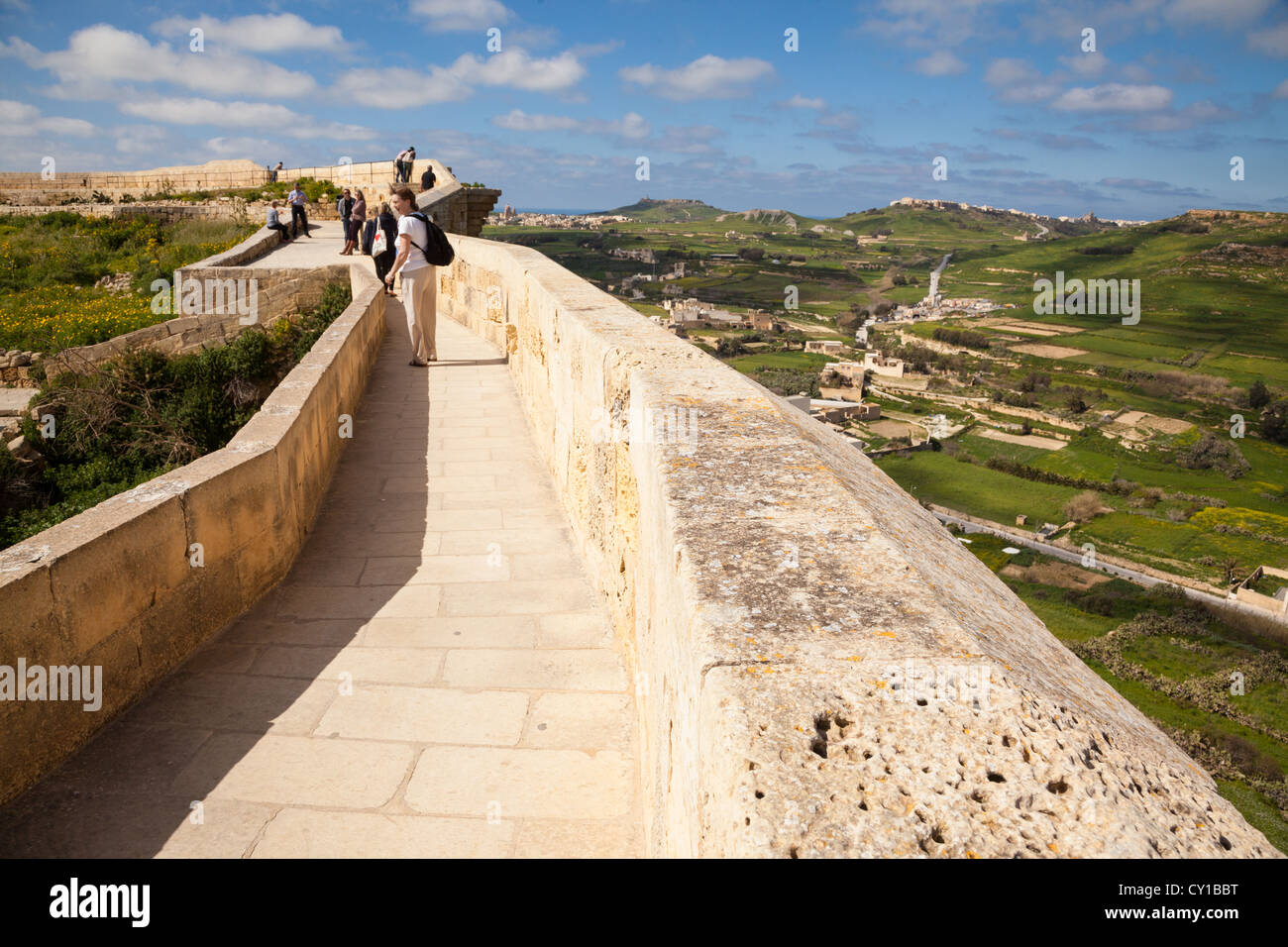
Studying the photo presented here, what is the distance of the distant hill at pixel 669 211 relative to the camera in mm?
133500

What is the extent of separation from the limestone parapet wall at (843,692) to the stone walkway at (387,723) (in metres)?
0.37

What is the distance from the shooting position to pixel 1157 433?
40281mm

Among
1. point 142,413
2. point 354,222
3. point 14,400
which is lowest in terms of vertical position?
point 142,413

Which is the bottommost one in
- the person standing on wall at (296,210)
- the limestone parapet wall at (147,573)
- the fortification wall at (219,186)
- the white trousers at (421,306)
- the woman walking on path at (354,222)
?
the limestone parapet wall at (147,573)

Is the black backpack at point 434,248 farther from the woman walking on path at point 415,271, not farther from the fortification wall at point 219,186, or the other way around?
the fortification wall at point 219,186

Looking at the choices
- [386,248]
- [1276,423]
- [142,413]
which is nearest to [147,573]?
[142,413]

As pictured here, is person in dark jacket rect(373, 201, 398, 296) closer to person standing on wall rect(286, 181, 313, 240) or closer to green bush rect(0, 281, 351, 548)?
green bush rect(0, 281, 351, 548)

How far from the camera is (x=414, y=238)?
6.86 meters

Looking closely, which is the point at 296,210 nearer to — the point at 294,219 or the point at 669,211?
the point at 294,219

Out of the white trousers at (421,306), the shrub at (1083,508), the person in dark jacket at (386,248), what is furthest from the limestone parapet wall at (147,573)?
the shrub at (1083,508)

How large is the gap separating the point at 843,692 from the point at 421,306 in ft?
22.2

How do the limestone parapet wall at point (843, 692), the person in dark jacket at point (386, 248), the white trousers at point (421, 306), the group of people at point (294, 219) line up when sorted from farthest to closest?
the group of people at point (294, 219), the person in dark jacket at point (386, 248), the white trousers at point (421, 306), the limestone parapet wall at point (843, 692)

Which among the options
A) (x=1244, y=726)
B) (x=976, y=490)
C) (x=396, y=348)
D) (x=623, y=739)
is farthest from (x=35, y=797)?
(x=976, y=490)

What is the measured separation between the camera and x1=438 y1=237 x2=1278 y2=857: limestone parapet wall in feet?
3.29
